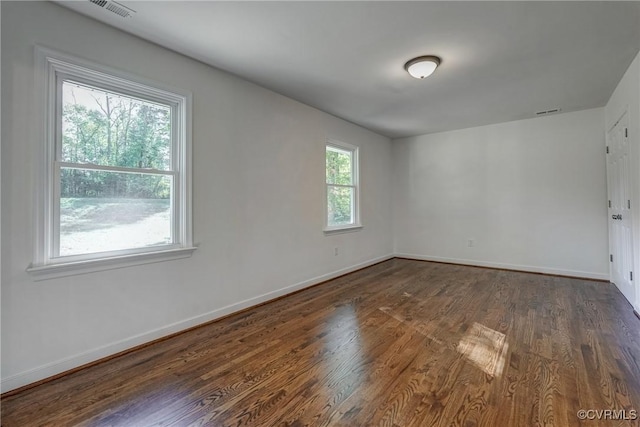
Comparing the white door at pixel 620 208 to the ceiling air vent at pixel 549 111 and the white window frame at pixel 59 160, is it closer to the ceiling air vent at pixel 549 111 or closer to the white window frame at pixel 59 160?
the ceiling air vent at pixel 549 111

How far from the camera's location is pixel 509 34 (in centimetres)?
231

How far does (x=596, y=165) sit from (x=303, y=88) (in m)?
4.33

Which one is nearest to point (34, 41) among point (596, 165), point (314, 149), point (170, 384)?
point (170, 384)

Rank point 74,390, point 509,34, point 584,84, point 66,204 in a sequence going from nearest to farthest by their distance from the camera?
1. point 74,390
2. point 66,204
3. point 509,34
4. point 584,84

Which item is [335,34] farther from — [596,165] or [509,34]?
[596,165]

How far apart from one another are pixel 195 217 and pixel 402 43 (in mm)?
2397

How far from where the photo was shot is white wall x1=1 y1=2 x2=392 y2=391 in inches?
70.9

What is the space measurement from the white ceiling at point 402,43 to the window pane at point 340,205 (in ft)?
4.70

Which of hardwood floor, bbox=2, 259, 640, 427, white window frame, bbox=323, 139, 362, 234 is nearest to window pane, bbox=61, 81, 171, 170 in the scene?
hardwood floor, bbox=2, 259, 640, 427

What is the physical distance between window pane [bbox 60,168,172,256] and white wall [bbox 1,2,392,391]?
0.20 meters

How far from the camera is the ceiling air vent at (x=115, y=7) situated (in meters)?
1.93

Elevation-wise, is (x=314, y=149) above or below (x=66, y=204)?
above

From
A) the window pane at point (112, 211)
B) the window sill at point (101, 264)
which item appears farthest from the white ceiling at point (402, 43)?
the window sill at point (101, 264)

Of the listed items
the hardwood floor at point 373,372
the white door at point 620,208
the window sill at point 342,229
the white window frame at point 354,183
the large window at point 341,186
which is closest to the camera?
the hardwood floor at point 373,372
